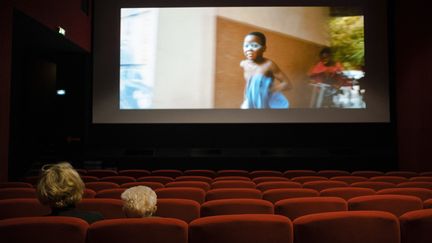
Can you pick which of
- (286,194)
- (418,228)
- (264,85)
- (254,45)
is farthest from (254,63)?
(418,228)

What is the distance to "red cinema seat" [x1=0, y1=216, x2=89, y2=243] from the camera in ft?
5.52

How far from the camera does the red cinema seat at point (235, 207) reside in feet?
8.66

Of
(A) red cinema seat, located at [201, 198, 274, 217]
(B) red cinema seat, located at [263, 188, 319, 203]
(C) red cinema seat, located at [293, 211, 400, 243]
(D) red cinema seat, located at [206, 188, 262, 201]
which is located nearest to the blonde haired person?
(A) red cinema seat, located at [201, 198, 274, 217]

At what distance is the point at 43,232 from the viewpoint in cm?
169

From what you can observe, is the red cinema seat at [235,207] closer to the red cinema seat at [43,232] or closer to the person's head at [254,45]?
the red cinema seat at [43,232]

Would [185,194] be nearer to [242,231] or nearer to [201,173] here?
[242,231]

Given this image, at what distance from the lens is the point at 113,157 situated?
1000 centimetres

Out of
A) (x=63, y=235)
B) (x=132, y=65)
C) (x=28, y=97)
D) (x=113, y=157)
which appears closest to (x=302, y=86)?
(x=132, y=65)

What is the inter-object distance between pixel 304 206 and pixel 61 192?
4.86 ft

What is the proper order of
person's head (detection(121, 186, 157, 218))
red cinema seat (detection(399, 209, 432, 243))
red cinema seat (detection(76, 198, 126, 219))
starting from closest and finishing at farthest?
red cinema seat (detection(399, 209, 432, 243)) → person's head (detection(121, 186, 157, 218)) → red cinema seat (detection(76, 198, 126, 219))

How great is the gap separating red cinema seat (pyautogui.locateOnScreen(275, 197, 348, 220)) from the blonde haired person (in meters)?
1.12

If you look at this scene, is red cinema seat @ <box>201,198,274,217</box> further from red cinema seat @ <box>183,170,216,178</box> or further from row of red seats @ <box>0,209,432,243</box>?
red cinema seat @ <box>183,170,216,178</box>

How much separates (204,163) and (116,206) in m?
7.35

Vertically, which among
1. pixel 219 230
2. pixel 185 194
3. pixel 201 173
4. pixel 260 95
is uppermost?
pixel 260 95
